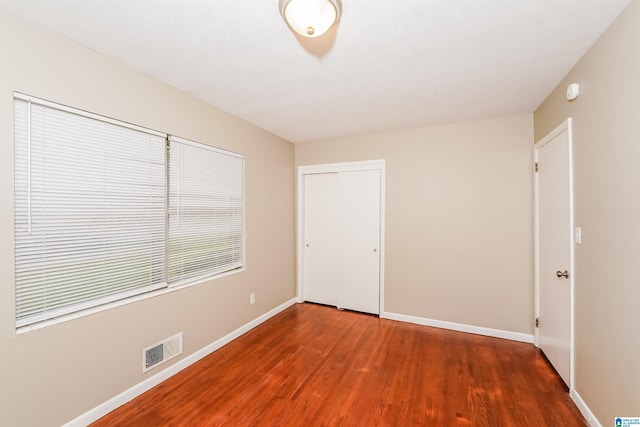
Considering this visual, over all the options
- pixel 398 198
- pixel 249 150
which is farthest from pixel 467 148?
pixel 249 150

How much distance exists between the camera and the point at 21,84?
4.89 feet

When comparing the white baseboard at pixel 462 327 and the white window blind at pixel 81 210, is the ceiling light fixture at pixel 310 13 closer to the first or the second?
the white window blind at pixel 81 210

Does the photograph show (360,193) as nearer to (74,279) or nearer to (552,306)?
(552,306)

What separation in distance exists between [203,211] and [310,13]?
2016mm

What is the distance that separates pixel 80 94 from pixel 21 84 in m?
0.28

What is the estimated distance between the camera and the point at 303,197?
4180 millimetres

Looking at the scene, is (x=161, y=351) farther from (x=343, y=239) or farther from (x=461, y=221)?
(x=461, y=221)

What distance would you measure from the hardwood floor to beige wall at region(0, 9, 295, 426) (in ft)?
0.94

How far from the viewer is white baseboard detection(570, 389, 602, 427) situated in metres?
1.70

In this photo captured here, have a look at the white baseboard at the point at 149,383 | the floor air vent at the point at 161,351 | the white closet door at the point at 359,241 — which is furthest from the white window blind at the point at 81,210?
the white closet door at the point at 359,241

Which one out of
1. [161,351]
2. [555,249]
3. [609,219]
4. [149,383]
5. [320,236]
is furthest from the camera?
[320,236]

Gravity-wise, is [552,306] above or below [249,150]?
below

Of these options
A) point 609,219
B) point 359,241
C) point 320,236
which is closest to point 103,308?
point 320,236

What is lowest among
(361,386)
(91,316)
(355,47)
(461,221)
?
(361,386)
